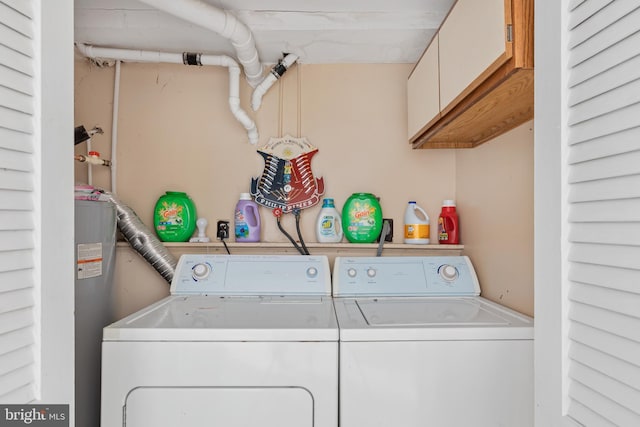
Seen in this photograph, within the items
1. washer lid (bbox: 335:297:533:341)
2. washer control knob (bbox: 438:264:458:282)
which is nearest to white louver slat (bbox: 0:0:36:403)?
washer lid (bbox: 335:297:533:341)

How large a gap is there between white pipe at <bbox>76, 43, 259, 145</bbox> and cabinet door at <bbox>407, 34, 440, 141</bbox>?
39.4 inches

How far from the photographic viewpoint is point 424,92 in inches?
72.7

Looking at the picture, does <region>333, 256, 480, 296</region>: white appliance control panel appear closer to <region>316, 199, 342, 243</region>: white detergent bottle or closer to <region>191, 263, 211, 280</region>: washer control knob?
<region>316, 199, 342, 243</region>: white detergent bottle

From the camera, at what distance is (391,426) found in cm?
124

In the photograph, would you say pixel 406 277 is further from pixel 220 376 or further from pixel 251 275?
pixel 220 376

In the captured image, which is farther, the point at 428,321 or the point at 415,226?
the point at 415,226

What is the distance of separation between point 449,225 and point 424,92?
83 cm

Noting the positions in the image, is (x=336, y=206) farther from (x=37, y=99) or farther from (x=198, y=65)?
(x=37, y=99)

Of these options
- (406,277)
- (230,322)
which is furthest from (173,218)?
(406,277)

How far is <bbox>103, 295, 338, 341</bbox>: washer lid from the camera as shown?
1.26 meters

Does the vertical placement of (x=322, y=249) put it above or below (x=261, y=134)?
below

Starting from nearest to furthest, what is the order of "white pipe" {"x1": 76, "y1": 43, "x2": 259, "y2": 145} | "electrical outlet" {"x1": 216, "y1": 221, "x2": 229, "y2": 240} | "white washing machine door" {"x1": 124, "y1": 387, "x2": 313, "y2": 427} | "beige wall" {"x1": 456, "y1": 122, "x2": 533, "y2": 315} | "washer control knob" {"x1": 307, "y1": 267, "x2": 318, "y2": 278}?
"white washing machine door" {"x1": 124, "y1": 387, "x2": 313, "y2": 427}
"beige wall" {"x1": 456, "y1": 122, "x2": 533, "y2": 315}
"washer control knob" {"x1": 307, "y1": 267, "x2": 318, "y2": 278}
"white pipe" {"x1": 76, "y1": 43, "x2": 259, "y2": 145}
"electrical outlet" {"x1": 216, "y1": 221, "x2": 229, "y2": 240}

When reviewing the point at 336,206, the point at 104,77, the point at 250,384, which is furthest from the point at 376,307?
the point at 104,77

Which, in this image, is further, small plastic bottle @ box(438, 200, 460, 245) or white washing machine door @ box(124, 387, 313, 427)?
small plastic bottle @ box(438, 200, 460, 245)
